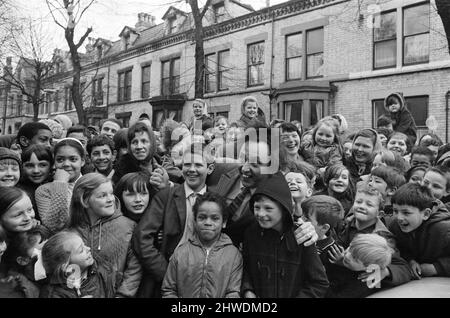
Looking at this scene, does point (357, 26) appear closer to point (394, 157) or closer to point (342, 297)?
point (394, 157)

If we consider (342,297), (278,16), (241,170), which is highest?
(278,16)

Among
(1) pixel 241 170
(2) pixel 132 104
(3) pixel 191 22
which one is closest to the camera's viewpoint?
(1) pixel 241 170

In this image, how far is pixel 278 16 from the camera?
1681 cm

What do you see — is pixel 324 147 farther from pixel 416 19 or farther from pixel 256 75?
pixel 256 75

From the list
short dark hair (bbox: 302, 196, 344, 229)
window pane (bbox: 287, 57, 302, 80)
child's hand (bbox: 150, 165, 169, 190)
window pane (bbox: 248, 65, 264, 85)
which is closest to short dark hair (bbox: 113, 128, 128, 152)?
child's hand (bbox: 150, 165, 169, 190)

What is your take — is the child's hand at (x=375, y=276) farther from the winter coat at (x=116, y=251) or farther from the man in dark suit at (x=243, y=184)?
the winter coat at (x=116, y=251)

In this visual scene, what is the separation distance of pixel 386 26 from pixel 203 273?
44.2 ft

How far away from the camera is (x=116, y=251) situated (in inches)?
113

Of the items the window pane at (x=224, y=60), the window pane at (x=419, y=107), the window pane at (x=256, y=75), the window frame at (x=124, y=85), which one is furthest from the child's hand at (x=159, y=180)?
the window frame at (x=124, y=85)

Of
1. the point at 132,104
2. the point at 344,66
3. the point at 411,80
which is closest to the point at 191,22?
the point at 132,104

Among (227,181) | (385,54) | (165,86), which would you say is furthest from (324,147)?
(165,86)

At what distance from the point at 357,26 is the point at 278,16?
3767mm

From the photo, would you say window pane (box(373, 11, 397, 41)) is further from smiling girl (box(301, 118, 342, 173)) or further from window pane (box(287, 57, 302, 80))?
smiling girl (box(301, 118, 342, 173))

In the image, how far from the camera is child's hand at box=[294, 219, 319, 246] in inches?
99.4
